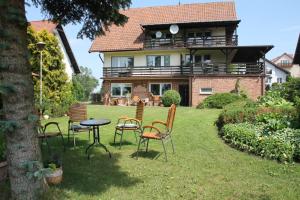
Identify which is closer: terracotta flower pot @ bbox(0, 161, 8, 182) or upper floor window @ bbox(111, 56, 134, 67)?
terracotta flower pot @ bbox(0, 161, 8, 182)

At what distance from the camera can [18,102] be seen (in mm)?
3988

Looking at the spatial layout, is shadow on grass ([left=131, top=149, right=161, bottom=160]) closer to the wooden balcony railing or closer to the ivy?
the ivy

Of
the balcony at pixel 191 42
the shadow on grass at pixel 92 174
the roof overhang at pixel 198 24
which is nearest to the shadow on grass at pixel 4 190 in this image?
the shadow on grass at pixel 92 174

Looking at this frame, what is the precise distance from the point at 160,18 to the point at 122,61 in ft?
18.9

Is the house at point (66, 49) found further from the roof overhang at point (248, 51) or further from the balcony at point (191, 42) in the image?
the roof overhang at point (248, 51)

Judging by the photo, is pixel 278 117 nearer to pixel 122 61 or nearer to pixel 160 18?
pixel 122 61

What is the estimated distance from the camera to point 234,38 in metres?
28.8

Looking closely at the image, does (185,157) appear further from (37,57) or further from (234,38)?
(234,38)

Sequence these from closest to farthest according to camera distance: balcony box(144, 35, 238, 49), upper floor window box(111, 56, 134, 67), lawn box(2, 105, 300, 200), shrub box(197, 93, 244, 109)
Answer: lawn box(2, 105, 300, 200) → shrub box(197, 93, 244, 109) → balcony box(144, 35, 238, 49) → upper floor window box(111, 56, 134, 67)

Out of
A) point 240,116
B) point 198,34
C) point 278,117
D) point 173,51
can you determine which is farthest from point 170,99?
point 278,117

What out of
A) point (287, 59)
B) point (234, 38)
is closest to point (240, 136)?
point (234, 38)

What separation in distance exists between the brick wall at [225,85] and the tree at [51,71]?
1031 cm

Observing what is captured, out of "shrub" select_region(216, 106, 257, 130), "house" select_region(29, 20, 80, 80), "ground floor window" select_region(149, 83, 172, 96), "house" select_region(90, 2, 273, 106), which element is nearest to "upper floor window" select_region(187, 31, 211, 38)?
"house" select_region(90, 2, 273, 106)

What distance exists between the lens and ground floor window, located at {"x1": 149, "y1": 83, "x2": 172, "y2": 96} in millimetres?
29328
